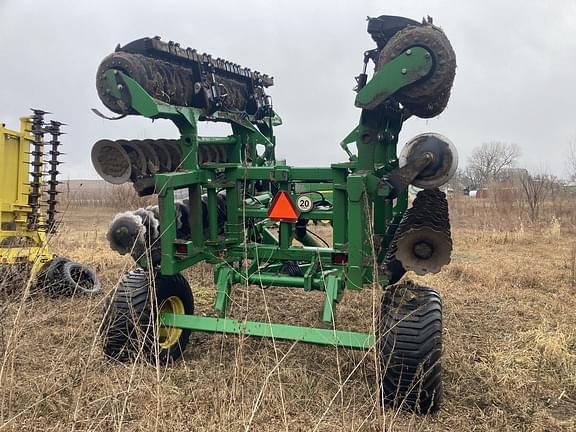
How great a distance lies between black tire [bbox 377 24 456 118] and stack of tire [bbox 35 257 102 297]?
179 inches

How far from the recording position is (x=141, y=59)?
4074 millimetres

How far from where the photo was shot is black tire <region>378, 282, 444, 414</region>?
3.46 m

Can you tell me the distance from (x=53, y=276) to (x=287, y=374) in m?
4.03

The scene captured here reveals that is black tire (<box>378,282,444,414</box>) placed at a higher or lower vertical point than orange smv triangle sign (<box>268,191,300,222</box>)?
lower

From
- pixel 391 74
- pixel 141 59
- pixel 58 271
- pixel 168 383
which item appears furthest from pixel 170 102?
pixel 58 271

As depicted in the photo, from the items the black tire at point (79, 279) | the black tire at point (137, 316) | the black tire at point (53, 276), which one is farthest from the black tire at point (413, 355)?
the black tire at point (53, 276)

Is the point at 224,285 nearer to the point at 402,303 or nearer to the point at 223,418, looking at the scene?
the point at 402,303

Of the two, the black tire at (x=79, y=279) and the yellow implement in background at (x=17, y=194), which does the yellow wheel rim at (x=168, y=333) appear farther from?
the yellow implement in background at (x=17, y=194)

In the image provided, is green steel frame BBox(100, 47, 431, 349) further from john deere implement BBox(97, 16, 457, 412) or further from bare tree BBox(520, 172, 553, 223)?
bare tree BBox(520, 172, 553, 223)

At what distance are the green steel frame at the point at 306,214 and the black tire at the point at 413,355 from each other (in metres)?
0.17

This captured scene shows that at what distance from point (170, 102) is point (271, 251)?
142cm

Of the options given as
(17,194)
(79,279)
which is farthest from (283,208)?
(17,194)

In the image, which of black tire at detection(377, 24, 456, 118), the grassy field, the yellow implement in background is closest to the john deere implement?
black tire at detection(377, 24, 456, 118)

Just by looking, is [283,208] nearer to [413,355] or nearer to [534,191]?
[413,355]
